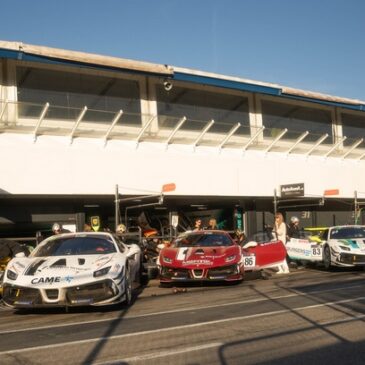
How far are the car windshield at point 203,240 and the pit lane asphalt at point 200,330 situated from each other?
2665mm

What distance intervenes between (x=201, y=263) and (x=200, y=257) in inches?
8.0

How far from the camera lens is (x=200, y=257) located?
12758mm

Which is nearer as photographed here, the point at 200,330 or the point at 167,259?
the point at 200,330

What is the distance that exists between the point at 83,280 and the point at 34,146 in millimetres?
10172

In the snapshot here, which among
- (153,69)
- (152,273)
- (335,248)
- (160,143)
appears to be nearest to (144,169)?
(160,143)

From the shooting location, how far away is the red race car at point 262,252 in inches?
570

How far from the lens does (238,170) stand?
76.5 ft

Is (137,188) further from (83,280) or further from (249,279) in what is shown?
(83,280)

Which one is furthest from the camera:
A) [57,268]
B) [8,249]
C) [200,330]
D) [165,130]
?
[165,130]

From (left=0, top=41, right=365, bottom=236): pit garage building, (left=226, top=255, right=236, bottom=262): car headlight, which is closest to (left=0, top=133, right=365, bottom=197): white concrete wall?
(left=0, top=41, right=365, bottom=236): pit garage building

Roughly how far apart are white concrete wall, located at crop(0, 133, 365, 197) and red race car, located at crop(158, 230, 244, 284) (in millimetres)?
6205

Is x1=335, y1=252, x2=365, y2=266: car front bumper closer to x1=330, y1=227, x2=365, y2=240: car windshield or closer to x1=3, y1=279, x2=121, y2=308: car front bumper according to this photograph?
x1=330, y1=227, x2=365, y2=240: car windshield

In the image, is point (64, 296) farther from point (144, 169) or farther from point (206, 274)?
point (144, 169)

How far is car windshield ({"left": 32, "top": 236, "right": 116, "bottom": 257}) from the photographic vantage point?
34.5 feet
